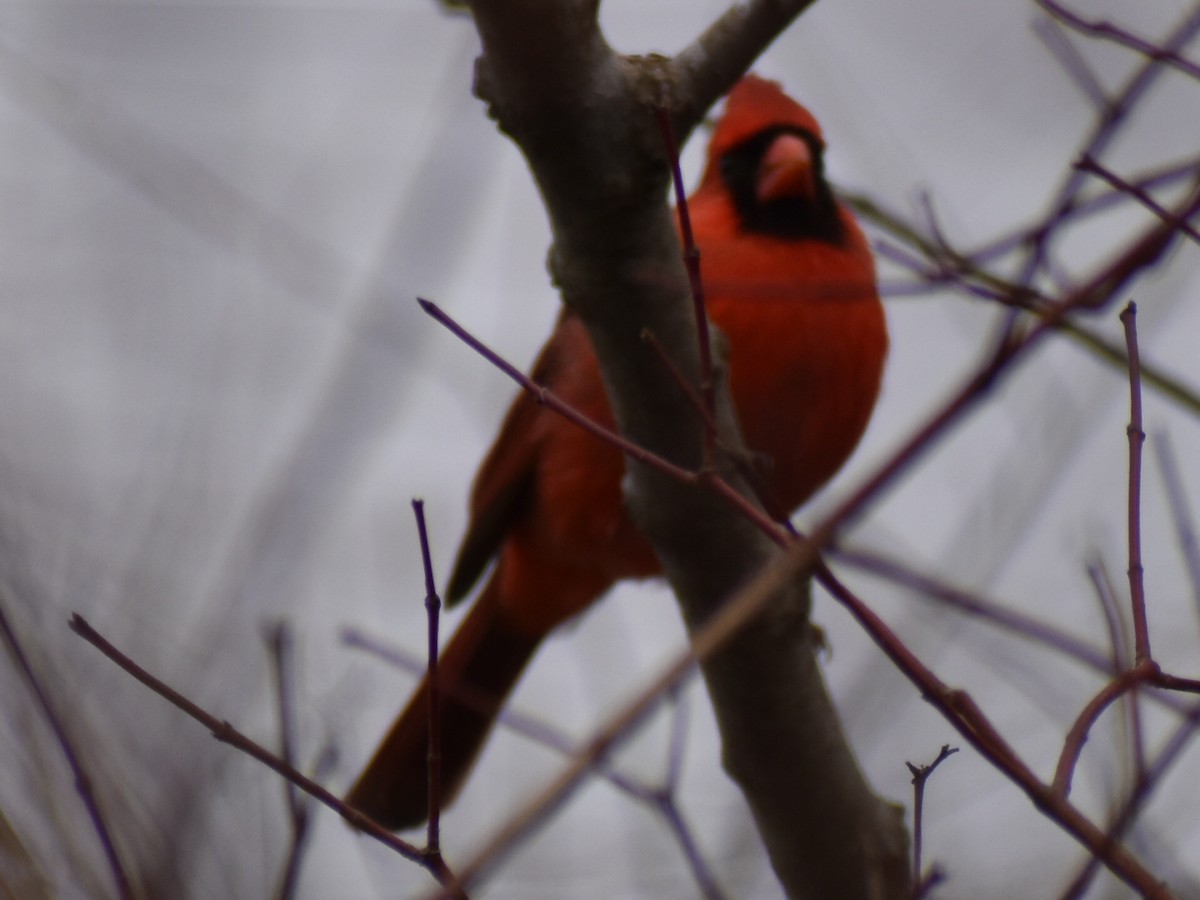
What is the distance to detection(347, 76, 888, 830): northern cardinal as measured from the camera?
275 cm

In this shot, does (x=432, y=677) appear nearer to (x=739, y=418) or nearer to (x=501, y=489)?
(x=739, y=418)

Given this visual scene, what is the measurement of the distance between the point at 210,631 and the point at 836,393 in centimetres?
125

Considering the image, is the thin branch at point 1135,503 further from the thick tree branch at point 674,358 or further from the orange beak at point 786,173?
the orange beak at point 786,173

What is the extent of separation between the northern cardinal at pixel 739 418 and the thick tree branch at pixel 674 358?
1.19 ft

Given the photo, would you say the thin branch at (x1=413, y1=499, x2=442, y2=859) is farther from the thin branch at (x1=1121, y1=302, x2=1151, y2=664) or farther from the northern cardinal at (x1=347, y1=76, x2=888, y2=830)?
the northern cardinal at (x1=347, y1=76, x2=888, y2=830)

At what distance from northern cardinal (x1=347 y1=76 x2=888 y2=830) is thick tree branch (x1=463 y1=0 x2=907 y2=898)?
362 millimetres

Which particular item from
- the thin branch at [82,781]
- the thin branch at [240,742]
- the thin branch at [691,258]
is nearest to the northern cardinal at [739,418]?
the thin branch at [691,258]

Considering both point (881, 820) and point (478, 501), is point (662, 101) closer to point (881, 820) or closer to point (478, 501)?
point (881, 820)

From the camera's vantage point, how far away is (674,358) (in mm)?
1939

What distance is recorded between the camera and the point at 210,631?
7.00 feet

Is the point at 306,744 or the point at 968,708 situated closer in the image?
the point at 968,708

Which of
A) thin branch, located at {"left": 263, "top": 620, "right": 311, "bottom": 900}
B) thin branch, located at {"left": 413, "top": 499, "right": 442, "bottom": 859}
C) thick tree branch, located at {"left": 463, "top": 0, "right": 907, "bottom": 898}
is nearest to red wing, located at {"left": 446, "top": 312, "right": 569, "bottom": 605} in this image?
thick tree branch, located at {"left": 463, "top": 0, "right": 907, "bottom": 898}

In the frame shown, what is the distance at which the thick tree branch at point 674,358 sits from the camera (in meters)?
1.68

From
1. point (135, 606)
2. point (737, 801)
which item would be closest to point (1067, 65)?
point (135, 606)
